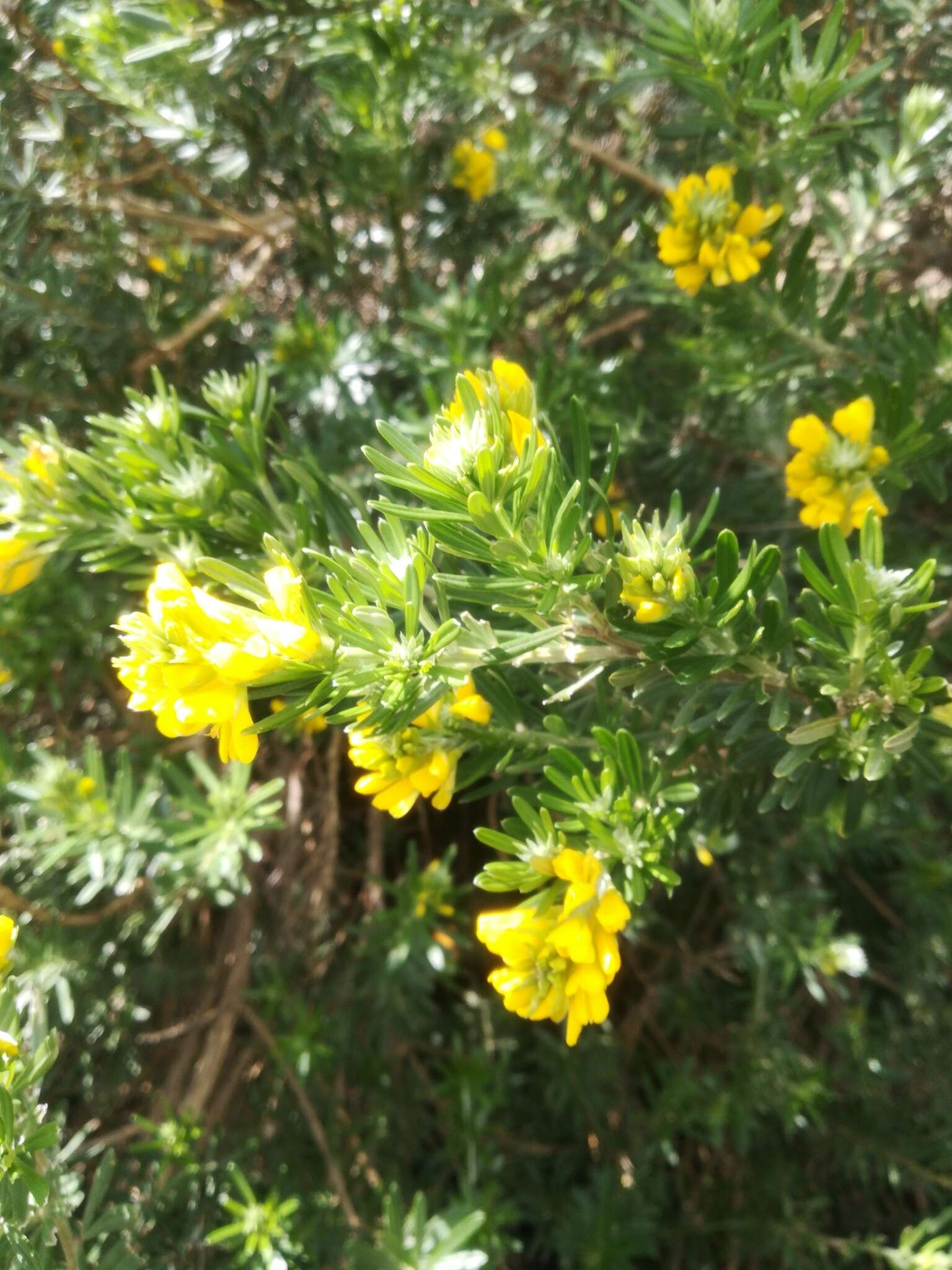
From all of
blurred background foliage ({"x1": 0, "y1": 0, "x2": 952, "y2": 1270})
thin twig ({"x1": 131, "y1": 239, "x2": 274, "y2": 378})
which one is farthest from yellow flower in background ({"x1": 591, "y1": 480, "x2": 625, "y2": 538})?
thin twig ({"x1": 131, "y1": 239, "x2": 274, "y2": 378})

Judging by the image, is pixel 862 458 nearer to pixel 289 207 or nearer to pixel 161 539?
pixel 161 539

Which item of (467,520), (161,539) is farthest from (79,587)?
(467,520)

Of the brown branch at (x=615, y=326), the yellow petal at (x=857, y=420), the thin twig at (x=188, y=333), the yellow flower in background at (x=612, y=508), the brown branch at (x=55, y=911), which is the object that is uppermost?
the thin twig at (x=188, y=333)

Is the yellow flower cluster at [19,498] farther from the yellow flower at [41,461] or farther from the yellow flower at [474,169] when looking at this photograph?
the yellow flower at [474,169]

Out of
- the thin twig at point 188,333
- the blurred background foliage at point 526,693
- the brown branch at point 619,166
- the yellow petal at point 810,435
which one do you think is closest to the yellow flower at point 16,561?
the blurred background foliage at point 526,693

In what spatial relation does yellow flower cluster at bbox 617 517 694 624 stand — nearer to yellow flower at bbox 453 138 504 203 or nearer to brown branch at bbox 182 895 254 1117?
brown branch at bbox 182 895 254 1117
